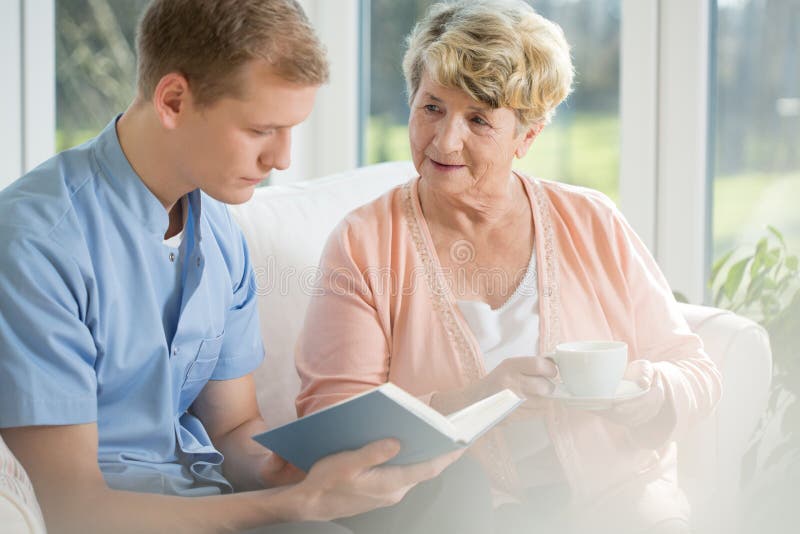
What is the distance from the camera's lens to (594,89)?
2.52 meters

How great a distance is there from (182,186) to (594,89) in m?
1.53

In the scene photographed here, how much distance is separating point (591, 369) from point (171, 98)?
2.23 ft

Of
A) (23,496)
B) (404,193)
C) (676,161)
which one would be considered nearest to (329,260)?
(404,193)

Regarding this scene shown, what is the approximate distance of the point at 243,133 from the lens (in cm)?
120

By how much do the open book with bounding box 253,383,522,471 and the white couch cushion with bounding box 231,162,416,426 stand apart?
61 centimetres

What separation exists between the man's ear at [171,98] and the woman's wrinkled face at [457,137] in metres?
0.52

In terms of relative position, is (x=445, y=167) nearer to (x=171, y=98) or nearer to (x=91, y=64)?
(x=171, y=98)

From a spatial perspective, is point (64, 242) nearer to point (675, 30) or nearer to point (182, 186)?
point (182, 186)

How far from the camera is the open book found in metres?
1.02

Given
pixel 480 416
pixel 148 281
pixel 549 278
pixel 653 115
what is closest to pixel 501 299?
pixel 549 278

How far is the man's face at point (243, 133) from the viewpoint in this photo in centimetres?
Answer: 118

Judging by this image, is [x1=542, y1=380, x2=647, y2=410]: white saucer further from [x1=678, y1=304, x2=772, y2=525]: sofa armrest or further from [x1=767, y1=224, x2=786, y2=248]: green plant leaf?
[x1=767, y1=224, x2=786, y2=248]: green plant leaf

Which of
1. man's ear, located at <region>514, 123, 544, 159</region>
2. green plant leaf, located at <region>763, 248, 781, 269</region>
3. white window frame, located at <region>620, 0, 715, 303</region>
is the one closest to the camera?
man's ear, located at <region>514, 123, 544, 159</region>

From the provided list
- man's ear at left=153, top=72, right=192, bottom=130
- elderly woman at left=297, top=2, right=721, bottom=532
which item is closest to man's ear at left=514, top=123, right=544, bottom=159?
elderly woman at left=297, top=2, right=721, bottom=532
